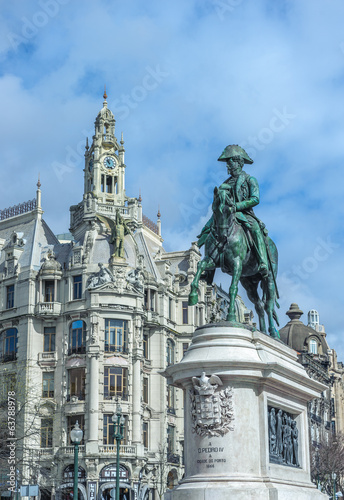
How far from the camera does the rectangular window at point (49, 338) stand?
61.9 meters

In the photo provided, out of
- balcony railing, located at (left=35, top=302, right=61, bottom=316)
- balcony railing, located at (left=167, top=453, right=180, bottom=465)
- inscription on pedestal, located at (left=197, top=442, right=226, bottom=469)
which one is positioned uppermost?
balcony railing, located at (left=35, top=302, right=61, bottom=316)

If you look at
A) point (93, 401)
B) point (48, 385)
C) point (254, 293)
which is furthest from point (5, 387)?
point (254, 293)

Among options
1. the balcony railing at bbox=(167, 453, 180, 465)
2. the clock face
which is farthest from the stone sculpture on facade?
the clock face

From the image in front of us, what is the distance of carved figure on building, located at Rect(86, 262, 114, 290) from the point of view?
6025 centimetres

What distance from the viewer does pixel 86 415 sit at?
189 feet

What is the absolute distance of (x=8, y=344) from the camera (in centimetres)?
6338

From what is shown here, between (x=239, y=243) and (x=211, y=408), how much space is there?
3.80m

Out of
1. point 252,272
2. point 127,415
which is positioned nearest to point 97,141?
point 127,415

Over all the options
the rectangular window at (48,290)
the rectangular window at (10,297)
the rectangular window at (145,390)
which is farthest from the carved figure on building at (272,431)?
the rectangular window at (10,297)

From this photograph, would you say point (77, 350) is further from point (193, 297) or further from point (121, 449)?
point (193, 297)

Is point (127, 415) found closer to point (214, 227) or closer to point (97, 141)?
point (97, 141)

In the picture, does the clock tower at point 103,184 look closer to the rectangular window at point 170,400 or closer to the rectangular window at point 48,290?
the rectangular window at point 48,290

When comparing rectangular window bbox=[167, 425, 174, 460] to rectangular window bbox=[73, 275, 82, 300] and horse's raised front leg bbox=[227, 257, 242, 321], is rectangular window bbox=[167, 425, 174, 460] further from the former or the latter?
horse's raised front leg bbox=[227, 257, 242, 321]

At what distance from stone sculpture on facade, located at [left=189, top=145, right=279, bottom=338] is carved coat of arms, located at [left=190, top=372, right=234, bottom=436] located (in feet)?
6.09
